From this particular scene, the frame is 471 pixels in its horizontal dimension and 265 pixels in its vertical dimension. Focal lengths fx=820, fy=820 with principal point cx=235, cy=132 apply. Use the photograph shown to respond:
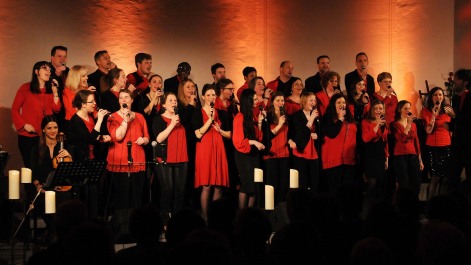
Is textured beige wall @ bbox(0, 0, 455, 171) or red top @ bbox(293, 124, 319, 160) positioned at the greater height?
textured beige wall @ bbox(0, 0, 455, 171)

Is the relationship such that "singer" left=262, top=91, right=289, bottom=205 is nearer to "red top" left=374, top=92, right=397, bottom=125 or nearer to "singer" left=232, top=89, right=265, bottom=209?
"singer" left=232, top=89, right=265, bottom=209

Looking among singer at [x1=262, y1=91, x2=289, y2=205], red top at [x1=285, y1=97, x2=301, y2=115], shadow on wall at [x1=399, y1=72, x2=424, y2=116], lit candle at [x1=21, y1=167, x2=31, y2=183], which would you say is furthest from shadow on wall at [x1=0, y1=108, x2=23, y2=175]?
shadow on wall at [x1=399, y1=72, x2=424, y2=116]

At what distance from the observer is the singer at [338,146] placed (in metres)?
9.71

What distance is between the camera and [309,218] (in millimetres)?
4988

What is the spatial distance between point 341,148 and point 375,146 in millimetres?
482

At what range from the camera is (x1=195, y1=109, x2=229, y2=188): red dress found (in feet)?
29.6

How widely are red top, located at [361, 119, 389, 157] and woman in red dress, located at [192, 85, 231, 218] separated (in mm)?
1879

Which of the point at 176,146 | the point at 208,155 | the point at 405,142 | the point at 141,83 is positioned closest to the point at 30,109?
the point at 141,83

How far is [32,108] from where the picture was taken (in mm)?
8992

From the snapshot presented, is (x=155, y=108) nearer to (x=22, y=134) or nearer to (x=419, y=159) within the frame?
(x=22, y=134)

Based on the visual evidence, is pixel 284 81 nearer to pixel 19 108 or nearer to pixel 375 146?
pixel 375 146

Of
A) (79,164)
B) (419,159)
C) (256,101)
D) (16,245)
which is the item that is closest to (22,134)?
(16,245)

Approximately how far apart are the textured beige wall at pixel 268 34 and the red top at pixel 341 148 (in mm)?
2465

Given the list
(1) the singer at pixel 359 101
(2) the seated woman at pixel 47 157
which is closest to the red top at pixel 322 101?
(1) the singer at pixel 359 101
